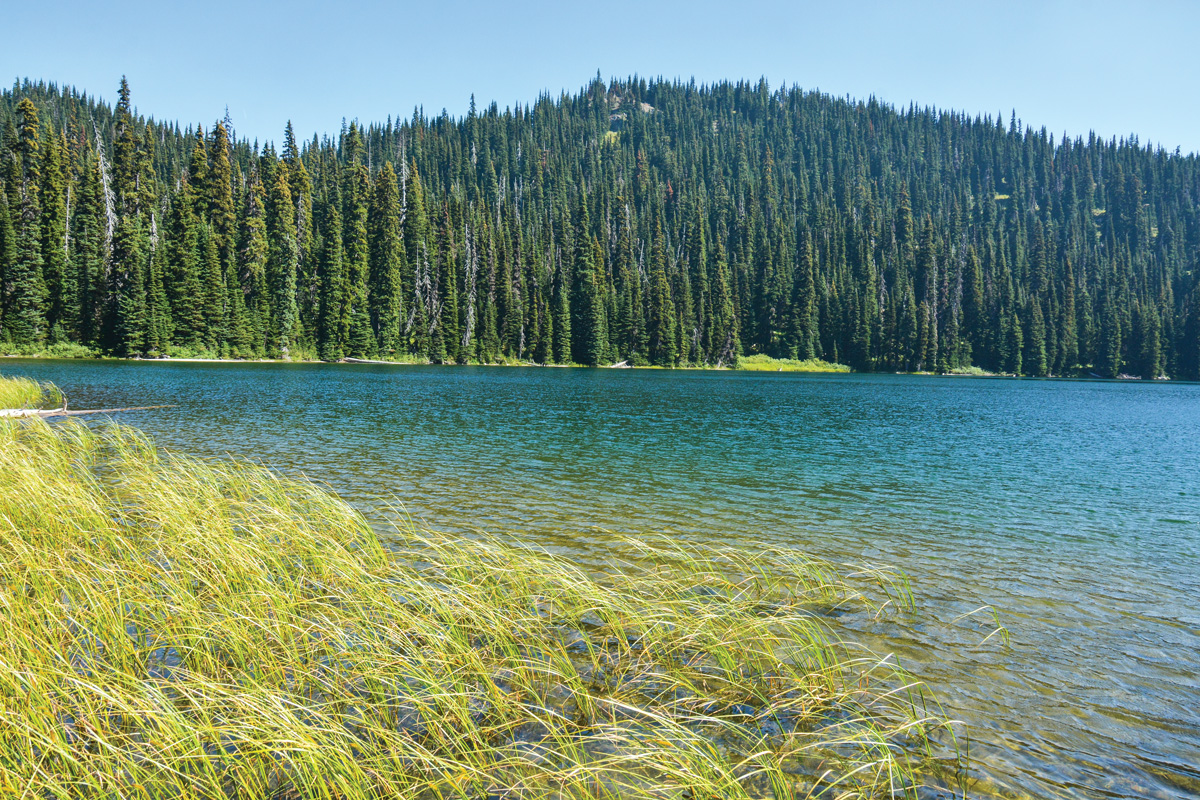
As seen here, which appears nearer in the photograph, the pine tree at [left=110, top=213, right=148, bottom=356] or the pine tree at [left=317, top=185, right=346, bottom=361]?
the pine tree at [left=110, top=213, right=148, bottom=356]

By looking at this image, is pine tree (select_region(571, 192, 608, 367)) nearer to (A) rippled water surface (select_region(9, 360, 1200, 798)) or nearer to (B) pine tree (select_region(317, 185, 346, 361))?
(B) pine tree (select_region(317, 185, 346, 361))

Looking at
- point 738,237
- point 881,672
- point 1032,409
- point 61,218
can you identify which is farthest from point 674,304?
point 881,672

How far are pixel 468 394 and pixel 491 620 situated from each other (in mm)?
38621

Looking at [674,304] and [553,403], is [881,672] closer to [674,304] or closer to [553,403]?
[553,403]

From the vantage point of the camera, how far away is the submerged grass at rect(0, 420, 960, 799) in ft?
11.6

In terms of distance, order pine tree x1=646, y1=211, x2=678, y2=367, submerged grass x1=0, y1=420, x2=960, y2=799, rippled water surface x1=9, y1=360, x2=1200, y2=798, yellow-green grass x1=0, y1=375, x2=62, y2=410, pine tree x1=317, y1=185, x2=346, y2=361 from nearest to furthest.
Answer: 1. submerged grass x1=0, y1=420, x2=960, y2=799
2. rippled water surface x1=9, y1=360, x2=1200, y2=798
3. yellow-green grass x1=0, y1=375, x2=62, y2=410
4. pine tree x1=317, y1=185, x2=346, y2=361
5. pine tree x1=646, y1=211, x2=678, y2=367

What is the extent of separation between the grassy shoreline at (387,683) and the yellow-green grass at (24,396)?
70.1ft

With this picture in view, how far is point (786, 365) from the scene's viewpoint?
12075 cm

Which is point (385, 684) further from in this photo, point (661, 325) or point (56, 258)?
point (661, 325)

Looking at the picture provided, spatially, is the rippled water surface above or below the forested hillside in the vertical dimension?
below

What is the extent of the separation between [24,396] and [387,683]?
96.4ft

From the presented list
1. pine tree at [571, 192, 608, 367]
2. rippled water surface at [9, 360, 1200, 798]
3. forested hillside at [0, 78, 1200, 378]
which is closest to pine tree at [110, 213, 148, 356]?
forested hillside at [0, 78, 1200, 378]

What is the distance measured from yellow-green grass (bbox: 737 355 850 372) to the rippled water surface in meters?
82.5

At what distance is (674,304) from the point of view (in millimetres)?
113312
